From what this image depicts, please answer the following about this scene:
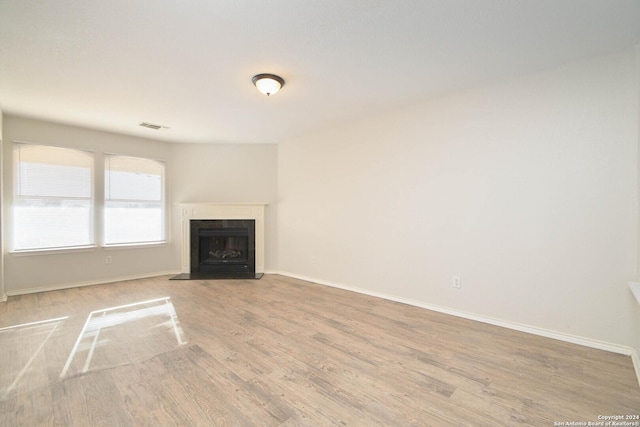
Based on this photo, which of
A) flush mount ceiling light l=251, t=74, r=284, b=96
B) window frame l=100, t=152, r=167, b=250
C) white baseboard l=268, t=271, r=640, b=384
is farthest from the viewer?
window frame l=100, t=152, r=167, b=250

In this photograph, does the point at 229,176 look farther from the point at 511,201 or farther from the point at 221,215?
the point at 511,201

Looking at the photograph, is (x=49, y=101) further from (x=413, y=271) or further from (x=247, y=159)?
(x=413, y=271)

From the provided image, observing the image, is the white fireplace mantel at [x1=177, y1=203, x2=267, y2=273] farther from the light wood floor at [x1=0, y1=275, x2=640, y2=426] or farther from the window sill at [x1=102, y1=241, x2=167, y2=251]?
the light wood floor at [x1=0, y1=275, x2=640, y2=426]

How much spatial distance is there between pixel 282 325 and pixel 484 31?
311 centimetres

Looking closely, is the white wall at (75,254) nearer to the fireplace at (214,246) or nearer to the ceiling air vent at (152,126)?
the fireplace at (214,246)

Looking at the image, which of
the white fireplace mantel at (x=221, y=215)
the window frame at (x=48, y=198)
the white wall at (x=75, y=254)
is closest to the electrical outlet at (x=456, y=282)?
the white fireplace mantel at (x=221, y=215)

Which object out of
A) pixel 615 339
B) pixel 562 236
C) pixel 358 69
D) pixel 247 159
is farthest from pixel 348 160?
pixel 615 339

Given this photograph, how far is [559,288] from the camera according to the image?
8.25 ft

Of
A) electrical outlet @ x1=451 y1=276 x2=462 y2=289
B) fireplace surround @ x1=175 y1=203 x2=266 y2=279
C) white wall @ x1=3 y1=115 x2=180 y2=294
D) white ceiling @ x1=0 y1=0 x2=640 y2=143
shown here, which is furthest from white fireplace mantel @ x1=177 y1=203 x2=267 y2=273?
electrical outlet @ x1=451 y1=276 x2=462 y2=289

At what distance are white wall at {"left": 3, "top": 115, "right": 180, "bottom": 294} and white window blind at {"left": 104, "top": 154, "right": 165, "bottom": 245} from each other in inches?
5.4

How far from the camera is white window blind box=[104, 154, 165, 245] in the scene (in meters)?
4.62

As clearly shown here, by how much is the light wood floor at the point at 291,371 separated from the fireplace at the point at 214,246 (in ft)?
6.27

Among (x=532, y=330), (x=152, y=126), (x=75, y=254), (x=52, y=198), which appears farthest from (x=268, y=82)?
(x=75, y=254)

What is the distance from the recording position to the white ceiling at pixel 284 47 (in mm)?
1836
